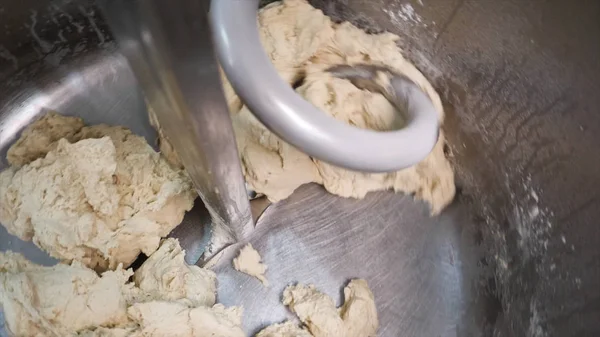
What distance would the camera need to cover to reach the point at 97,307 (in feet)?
2.20

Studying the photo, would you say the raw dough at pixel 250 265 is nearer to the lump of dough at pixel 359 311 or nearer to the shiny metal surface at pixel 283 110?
the lump of dough at pixel 359 311

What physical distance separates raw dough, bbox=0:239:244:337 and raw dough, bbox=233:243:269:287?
0.33ft

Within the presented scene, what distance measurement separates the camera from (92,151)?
729 mm

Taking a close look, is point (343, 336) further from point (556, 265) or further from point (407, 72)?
point (407, 72)

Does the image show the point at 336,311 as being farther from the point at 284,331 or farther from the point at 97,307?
the point at 97,307

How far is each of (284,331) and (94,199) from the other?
32cm

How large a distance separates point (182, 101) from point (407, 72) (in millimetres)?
438

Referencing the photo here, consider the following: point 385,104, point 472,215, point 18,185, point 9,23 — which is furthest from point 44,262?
point 472,215

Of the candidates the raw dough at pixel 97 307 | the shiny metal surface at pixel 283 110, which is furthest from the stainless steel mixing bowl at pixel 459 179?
the shiny metal surface at pixel 283 110

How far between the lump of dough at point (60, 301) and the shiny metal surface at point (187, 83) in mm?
178

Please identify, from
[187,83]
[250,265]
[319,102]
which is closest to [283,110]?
[187,83]

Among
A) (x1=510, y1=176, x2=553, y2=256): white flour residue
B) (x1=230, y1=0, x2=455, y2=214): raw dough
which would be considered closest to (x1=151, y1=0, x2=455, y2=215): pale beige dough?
(x1=230, y1=0, x2=455, y2=214): raw dough

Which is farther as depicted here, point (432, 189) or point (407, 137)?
point (432, 189)

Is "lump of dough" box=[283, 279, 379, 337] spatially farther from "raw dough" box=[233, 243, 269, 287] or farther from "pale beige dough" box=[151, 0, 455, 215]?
"pale beige dough" box=[151, 0, 455, 215]
